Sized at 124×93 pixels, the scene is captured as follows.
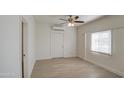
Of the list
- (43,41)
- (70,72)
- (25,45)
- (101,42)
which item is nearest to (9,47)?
(25,45)

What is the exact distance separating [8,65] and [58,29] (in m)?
5.64

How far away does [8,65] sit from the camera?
1916mm

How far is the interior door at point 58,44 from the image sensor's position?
7.37 m

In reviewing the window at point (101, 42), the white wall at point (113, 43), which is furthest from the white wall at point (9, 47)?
the window at point (101, 42)

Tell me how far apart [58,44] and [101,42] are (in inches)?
120

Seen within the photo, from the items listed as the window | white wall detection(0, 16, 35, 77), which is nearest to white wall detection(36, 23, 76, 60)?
the window

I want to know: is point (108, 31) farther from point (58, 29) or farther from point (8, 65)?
point (8, 65)

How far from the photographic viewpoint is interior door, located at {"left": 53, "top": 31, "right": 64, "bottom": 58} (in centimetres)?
737

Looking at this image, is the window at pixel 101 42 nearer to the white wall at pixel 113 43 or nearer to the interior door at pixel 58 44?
the white wall at pixel 113 43

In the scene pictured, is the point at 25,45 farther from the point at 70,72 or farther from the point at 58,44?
the point at 58,44

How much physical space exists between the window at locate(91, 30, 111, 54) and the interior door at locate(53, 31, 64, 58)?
7.38ft

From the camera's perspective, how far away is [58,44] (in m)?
7.50

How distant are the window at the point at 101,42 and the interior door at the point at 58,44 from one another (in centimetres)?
225
